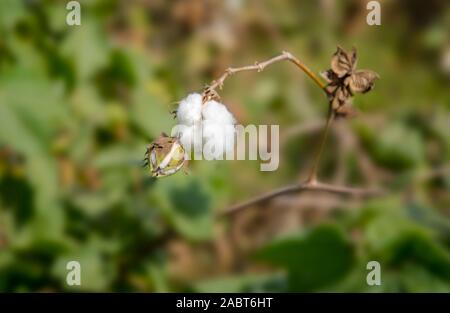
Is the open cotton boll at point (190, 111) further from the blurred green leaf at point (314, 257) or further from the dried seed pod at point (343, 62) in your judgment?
the blurred green leaf at point (314, 257)

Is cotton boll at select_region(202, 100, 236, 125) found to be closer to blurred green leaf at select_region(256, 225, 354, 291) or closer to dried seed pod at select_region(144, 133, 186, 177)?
dried seed pod at select_region(144, 133, 186, 177)

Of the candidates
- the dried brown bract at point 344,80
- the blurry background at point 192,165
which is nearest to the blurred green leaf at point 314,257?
the blurry background at point 192,165

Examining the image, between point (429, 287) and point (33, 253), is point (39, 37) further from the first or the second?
point (429, 287)

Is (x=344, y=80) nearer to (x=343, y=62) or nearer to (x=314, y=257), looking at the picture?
(x=343, y=62)

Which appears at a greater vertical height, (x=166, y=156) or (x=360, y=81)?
(x=360, y=81)

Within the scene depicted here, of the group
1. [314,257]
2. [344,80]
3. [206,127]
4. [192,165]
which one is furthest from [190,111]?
[192,165]

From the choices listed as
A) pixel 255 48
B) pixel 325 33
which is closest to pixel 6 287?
pixel 255 48
